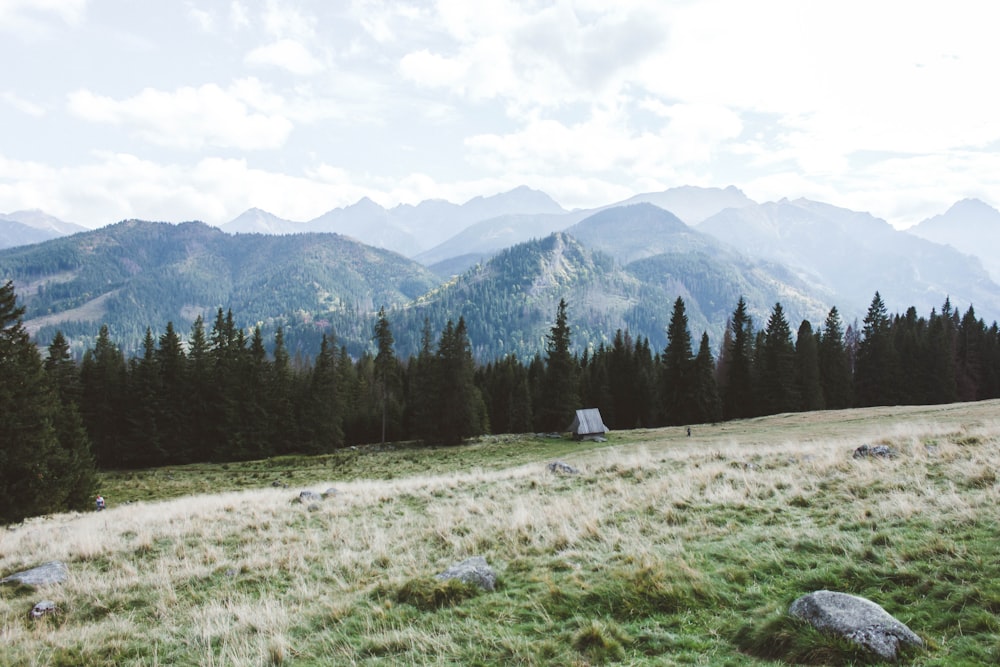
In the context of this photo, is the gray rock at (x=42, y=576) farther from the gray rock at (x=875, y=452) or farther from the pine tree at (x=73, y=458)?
the gray rock at (x=875, y=452)

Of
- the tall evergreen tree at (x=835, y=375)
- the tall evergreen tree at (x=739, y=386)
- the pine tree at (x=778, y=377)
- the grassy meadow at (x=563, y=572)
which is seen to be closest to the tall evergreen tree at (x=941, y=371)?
the tall evergreen tree at (x=835, y=375)

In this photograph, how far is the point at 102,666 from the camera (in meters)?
7.32

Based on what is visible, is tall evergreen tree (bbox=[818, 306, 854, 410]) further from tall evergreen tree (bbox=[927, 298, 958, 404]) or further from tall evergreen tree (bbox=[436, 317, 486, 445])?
tall evergreen tree (bbox=[436, 317, 486, 445])

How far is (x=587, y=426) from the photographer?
57781mm

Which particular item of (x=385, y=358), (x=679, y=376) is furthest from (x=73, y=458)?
(x=679, y=376)

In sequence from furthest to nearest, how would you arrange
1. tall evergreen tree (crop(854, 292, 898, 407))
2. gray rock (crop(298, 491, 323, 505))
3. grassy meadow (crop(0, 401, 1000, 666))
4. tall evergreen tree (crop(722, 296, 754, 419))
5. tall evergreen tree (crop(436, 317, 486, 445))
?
tall evergreen tree (crop(854, 292, 898, 407))
tall evergreen tree (crop(722, 296, 754, 419))
tall evergreen tree (crop(436, 317, 486, 445))
gray rock (crop(298, 491, 323, 505))
grassy meadow (crop(0, 401, 1000, 666))

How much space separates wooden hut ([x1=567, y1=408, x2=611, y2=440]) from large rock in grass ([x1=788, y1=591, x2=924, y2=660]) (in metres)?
51.4

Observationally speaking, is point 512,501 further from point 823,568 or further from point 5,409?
point 5,409

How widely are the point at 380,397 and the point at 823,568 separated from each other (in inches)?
3547

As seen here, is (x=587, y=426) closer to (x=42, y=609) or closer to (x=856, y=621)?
(x=42, y=609)

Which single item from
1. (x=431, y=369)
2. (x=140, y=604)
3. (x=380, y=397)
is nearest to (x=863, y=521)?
(x=140, y=604)

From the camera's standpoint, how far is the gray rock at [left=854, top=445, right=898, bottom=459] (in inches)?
657

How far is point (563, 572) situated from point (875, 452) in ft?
45.2

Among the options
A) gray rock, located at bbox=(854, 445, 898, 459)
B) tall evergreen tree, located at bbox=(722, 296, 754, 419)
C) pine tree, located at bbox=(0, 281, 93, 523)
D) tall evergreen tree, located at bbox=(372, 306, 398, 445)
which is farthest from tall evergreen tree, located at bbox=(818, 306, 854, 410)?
pine tree, located at bbox=(0, 281, 93, 523)
